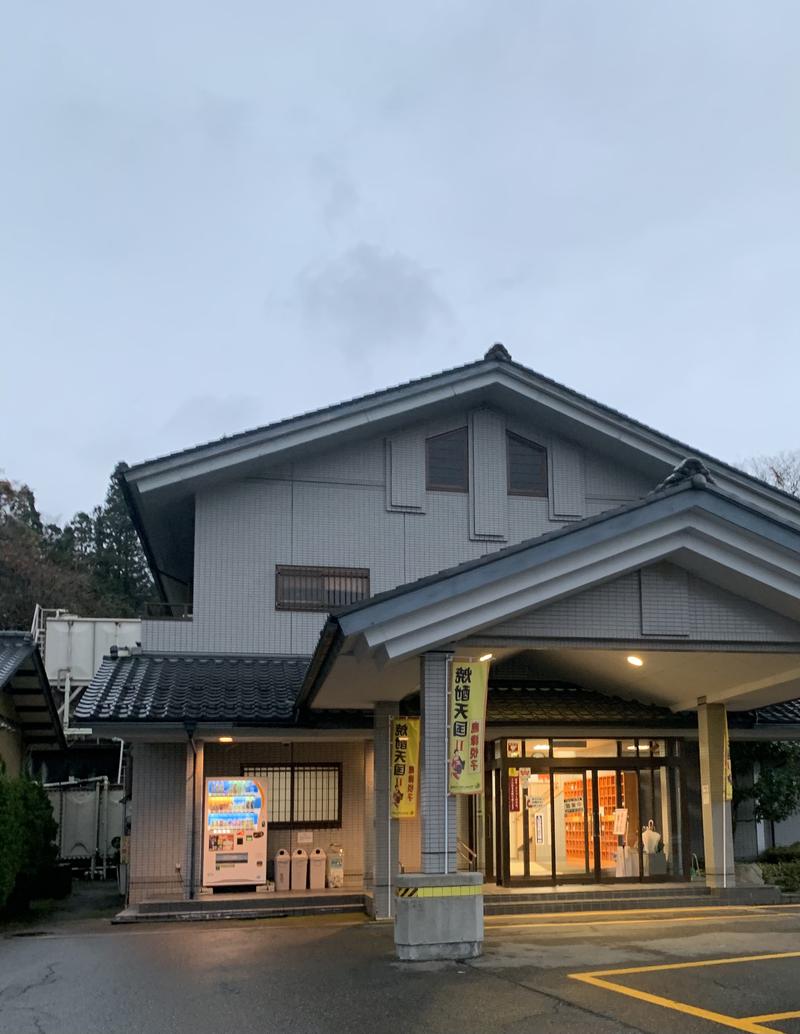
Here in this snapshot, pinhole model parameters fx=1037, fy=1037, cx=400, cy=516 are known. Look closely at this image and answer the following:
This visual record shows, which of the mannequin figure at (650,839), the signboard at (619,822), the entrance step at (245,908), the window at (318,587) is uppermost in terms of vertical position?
the window at (318,587)

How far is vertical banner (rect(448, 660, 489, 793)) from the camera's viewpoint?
439 inches

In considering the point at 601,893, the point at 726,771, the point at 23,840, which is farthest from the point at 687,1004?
the point at 23,840

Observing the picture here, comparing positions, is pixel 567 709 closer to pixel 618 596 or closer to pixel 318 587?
pixel 318 587

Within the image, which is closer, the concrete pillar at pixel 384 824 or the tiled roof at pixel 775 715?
the concrete pillar at pixel 384 824

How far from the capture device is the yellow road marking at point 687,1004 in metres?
7.53

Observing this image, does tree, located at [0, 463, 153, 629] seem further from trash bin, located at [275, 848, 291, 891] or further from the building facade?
trash bin, located at [275, 848, 291, 891]

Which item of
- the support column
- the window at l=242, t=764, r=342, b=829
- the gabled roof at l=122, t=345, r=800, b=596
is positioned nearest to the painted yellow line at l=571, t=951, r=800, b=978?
the support column

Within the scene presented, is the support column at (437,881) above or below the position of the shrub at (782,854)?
above

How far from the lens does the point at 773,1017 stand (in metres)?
7.73

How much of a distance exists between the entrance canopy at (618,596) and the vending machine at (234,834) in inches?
200

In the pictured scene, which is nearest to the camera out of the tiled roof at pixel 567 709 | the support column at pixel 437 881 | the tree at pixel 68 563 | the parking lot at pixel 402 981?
the parking lot at pixel 402 981

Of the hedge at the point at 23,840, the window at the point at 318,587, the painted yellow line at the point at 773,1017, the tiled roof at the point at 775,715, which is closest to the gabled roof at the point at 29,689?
the hedge at the point at 23,840

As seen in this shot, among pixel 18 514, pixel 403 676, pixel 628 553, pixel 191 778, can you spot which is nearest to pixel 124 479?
pixel 191 778

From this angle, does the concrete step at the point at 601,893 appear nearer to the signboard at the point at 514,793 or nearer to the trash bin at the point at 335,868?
the signboard at the point at 514,793
